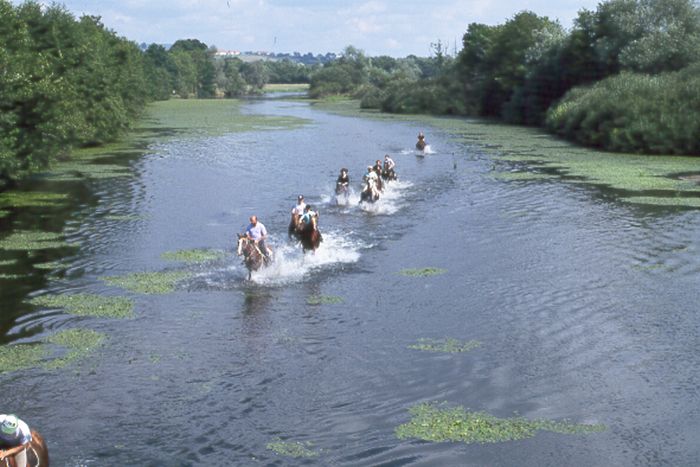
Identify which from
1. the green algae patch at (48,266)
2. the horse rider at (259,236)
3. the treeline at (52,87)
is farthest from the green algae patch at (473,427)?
the treeline at (52,87)

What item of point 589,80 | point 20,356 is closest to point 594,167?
point 589,80

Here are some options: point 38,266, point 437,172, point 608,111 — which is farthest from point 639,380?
point 608,111

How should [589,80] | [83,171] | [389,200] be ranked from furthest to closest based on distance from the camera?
[589,80]
[83,171]
[389,200]

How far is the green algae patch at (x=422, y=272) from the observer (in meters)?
28.5

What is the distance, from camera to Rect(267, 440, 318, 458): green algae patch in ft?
51.1

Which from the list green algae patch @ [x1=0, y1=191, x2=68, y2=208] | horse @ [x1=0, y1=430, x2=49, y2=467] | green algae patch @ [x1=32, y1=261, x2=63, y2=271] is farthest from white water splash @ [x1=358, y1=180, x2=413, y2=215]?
horse @ [x1=0, y1=430, x2=49, y2=467]

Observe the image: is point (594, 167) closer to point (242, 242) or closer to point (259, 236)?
point (259, 236)

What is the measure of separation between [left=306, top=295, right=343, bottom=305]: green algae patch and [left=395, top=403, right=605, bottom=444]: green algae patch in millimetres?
8359

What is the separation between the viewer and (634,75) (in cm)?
7744

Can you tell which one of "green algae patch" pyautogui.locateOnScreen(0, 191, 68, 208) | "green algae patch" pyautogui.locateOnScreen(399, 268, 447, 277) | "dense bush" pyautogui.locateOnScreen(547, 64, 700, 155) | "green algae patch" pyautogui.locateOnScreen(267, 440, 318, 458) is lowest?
"green algae patch" pyautogui.locateOnScreen(267, 440, 318, 458)

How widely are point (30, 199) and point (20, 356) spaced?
83.9 ft

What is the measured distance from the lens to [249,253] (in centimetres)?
2786

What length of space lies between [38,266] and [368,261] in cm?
1075

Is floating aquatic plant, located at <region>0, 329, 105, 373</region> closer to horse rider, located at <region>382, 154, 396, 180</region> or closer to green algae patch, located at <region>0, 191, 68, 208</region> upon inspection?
green algae patch, located at <region>0, 191, 68, 208</region>
